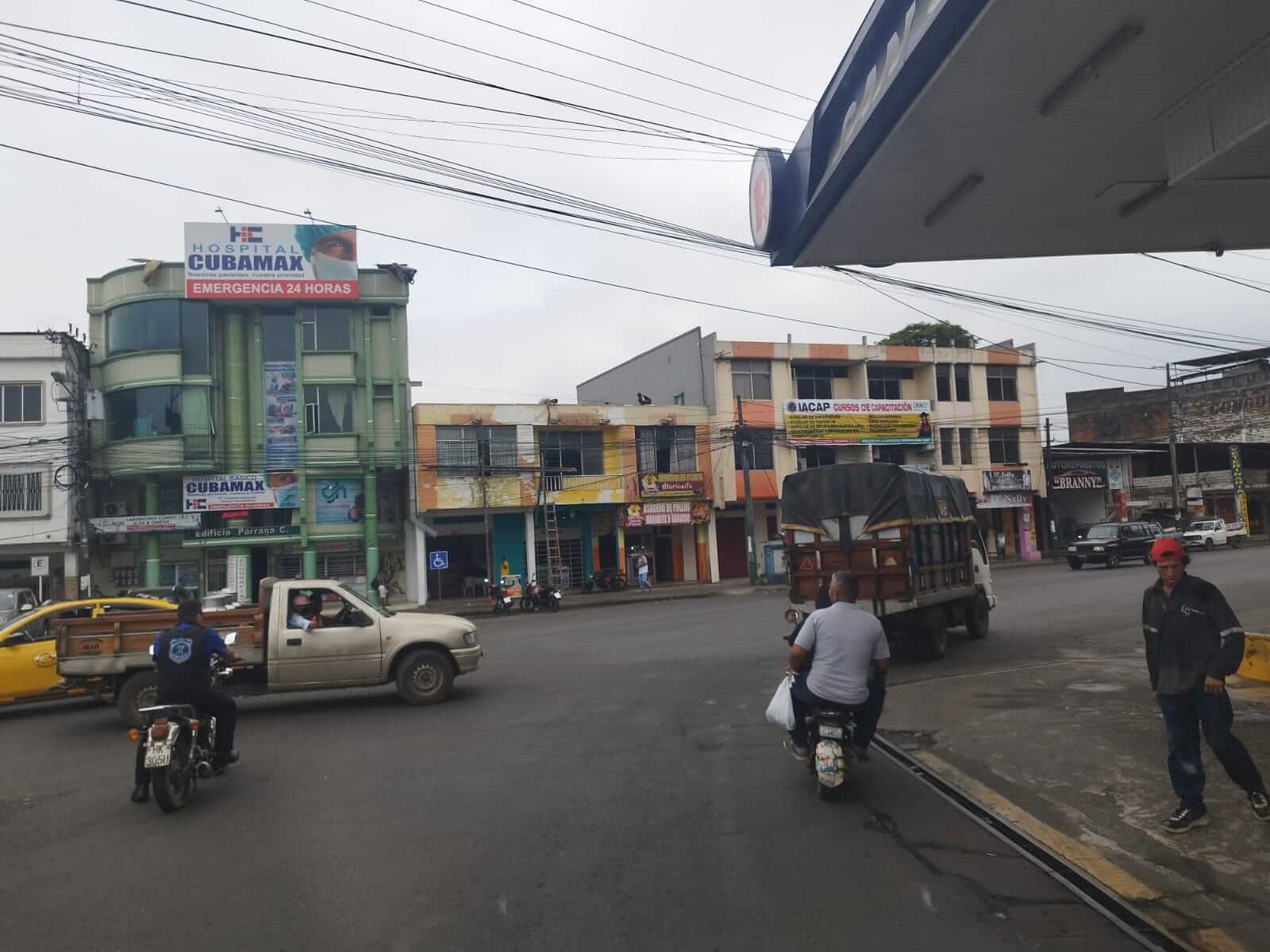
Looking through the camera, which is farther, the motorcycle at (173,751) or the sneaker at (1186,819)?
the motorcycle at (173,751)

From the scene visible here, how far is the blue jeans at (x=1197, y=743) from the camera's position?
5.33 meters

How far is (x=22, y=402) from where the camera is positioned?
31.6 meters

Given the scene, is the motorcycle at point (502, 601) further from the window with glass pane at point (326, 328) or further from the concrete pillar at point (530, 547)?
the window with glass pane at point (326, 328)

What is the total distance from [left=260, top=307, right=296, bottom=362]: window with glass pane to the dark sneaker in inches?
1334

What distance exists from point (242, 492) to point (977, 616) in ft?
86.8

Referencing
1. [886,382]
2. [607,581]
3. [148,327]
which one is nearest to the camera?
[148,327]

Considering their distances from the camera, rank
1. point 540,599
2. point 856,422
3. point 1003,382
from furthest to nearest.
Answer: point 1003,382 → point 856,422 → point 540,599

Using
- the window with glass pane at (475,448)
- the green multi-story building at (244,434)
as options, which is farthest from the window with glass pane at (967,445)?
the green multi-story building at (244,434)

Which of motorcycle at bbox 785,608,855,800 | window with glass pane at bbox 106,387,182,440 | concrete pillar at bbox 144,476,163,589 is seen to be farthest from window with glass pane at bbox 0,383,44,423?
motorcycle at bbox 785,608,855,800

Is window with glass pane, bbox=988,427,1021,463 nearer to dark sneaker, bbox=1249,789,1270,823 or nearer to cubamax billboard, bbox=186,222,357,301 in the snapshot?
cubamax billboard, bbox=186,222,357,301

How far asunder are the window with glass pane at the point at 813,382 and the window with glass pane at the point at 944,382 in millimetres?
5618

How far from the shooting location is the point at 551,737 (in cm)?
896

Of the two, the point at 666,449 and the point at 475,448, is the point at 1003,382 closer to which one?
the point at 666,449

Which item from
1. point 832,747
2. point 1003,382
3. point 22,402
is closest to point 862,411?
point 1003,382
